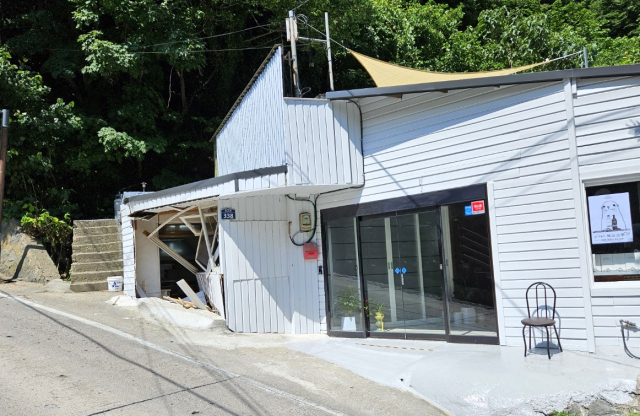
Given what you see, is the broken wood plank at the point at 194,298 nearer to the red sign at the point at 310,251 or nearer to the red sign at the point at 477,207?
the red sign at the point at 310,251

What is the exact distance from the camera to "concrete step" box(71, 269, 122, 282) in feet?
46.0

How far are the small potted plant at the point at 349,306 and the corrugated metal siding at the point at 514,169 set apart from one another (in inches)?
88.6

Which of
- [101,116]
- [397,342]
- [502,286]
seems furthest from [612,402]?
[101,116]

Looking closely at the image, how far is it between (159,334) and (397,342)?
4315 millimetres

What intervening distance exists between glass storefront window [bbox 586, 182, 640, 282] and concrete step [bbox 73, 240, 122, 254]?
12.0m

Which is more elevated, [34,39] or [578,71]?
[34,39]

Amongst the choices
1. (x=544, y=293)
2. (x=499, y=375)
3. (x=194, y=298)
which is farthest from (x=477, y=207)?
(x=194, y=298)

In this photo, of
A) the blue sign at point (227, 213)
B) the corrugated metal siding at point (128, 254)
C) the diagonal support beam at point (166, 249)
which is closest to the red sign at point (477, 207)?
the blue sign at point (227, 213)

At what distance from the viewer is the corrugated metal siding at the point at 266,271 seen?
409 inches

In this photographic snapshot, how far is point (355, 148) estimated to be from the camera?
9.84 m

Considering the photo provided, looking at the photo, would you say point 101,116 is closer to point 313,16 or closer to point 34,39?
point 34,39

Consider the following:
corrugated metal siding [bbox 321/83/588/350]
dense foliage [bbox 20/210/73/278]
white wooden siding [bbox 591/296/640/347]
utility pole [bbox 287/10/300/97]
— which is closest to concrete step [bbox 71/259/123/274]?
dense foliage [bbox 20/210/73/278]

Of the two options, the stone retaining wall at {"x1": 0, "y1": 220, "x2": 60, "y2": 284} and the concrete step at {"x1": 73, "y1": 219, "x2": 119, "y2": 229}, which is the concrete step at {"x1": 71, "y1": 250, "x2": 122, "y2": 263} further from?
the stone retaining wall at {"x1": 0, "y1": 220, "x2": 60, "y2": 284}

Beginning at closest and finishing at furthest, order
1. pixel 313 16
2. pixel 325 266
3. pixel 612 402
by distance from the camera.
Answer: pixel 612 402, pixel 325 266, pixel 313 16
